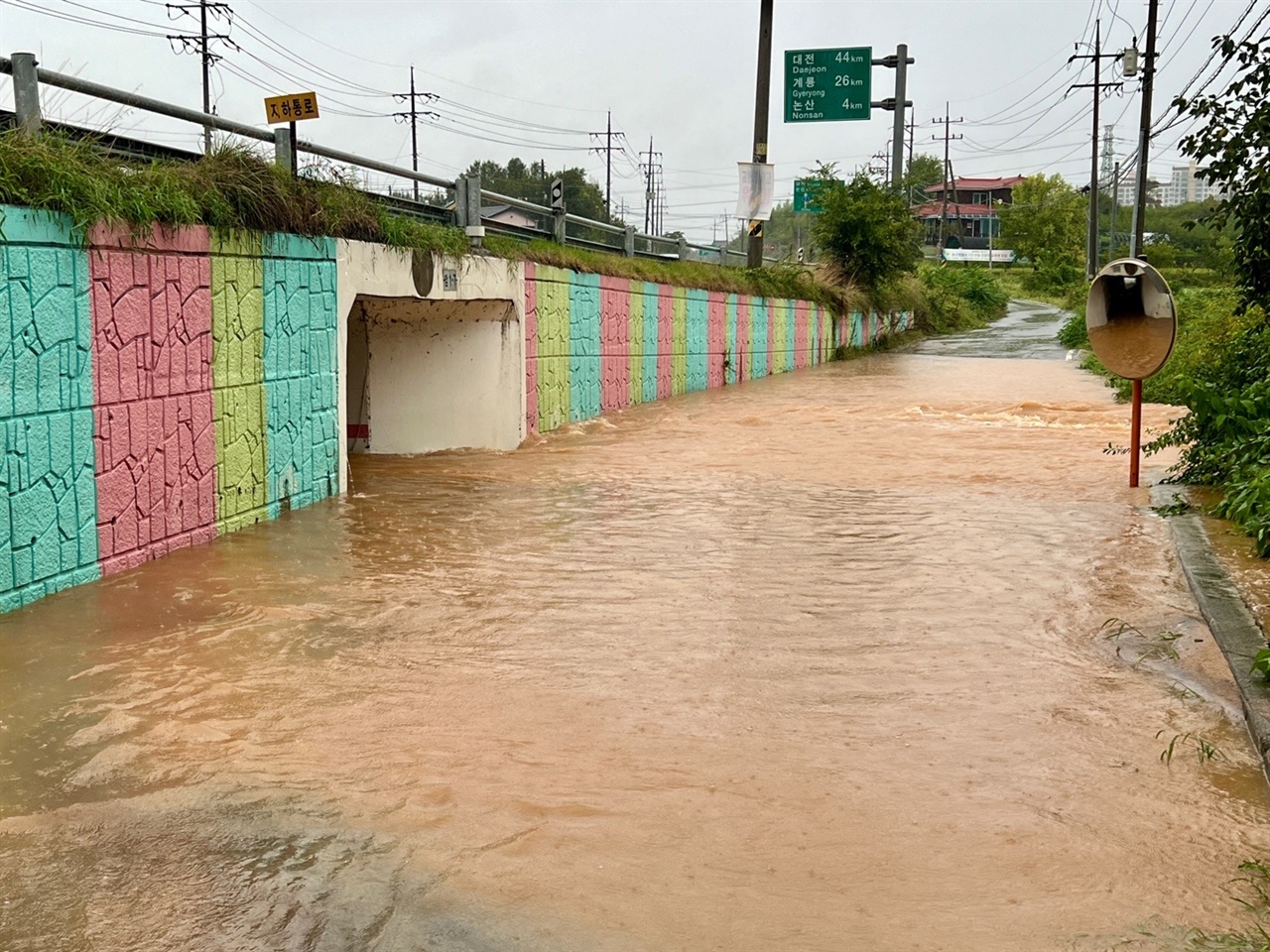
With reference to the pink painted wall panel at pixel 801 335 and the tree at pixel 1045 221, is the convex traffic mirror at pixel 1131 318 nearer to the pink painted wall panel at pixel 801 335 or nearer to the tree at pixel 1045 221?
the pink painted wall panel at pixel 801 335

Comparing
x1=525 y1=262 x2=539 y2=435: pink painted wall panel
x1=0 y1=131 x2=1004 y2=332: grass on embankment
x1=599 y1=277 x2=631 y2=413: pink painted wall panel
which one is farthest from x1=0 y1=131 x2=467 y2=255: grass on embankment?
x1=599 y1=277 x2=631 y2=413: pink painted wall panel

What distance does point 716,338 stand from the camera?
25250 mm

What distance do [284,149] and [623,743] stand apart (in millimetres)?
6839

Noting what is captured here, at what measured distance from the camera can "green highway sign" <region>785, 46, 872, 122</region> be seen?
97.5ft

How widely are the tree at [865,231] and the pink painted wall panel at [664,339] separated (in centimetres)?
1630

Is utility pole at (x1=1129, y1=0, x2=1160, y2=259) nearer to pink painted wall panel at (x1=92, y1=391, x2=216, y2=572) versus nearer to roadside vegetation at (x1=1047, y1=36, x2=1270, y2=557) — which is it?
roadside vegetation at (x1=1047, y1=36, x2=1270, y2=557)

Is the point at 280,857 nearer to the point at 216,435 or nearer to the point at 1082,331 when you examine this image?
the point at 216,435

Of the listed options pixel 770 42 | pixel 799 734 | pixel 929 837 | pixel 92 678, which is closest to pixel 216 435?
pixel 92 678

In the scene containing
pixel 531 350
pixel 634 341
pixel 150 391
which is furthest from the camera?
pixel 634 341

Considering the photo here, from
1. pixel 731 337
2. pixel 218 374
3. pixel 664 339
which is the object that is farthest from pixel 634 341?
pixel 218 374

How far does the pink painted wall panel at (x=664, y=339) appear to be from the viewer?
21.4 metres

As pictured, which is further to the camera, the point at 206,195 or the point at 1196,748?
the point at 206,195

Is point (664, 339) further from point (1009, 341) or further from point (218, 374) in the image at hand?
point (1009, 341)

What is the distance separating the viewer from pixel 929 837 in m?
4.23
